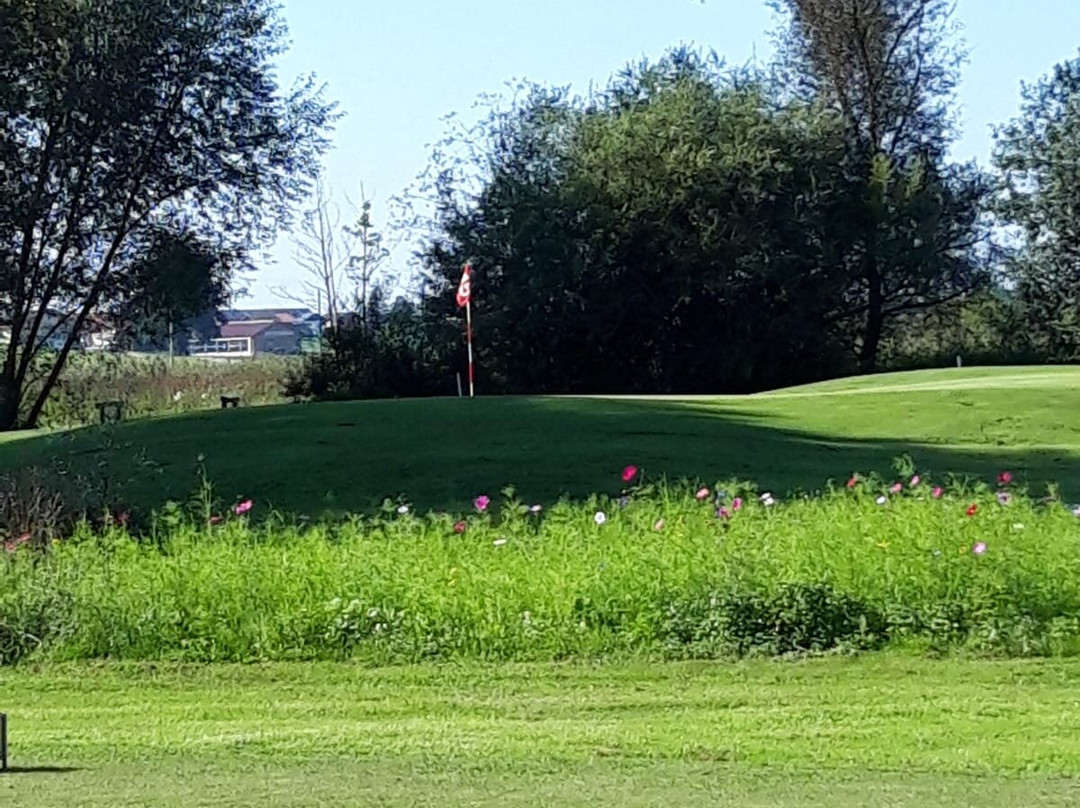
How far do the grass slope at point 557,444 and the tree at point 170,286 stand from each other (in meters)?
17.1

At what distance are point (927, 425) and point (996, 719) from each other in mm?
13770

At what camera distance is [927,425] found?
20.5 meters

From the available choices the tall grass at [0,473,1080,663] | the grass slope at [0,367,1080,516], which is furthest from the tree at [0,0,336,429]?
the tall grass at [0,473,1080,663]

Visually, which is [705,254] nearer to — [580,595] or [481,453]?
[481,453]

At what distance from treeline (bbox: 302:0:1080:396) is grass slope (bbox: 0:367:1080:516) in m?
18.4

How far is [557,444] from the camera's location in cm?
1791

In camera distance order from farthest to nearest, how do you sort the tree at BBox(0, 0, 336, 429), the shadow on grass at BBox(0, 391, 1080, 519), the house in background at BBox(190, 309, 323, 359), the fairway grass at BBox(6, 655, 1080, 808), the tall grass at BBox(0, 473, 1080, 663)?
the house in background at BBox(190, 309, 323, 359) < the tree at BBox(0, 0, 336, 429) < the shadow on grass at BBox(0, 391, 1080, 519) < the tall grass at BBox(0, 473, 1080, 663) < the fairway grass at BBox(6, 655, 1080, 808)

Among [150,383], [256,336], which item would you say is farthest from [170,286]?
[256,336]

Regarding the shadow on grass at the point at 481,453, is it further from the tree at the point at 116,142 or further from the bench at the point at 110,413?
the tree at the point at 116,142

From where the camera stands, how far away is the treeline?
142ft

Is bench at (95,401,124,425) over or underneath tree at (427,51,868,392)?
underneath

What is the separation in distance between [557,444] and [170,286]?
24.3 metres

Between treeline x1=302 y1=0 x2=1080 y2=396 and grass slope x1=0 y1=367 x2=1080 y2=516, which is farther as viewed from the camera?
treeline x1=302 y1=0 x2=1080 y2=396

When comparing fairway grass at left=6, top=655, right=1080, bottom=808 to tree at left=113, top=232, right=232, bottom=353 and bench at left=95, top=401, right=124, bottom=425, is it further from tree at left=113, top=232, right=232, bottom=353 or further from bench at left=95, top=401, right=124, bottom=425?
tree at left=113, top=232, right=232, bottom=353
